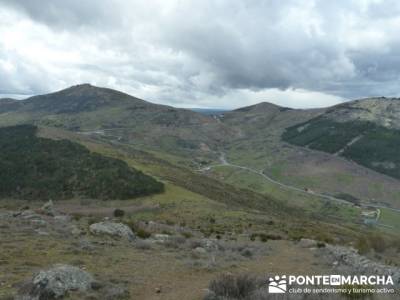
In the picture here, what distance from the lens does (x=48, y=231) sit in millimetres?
28781

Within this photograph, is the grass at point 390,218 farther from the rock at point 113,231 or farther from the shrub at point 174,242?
the rock at point 113,231

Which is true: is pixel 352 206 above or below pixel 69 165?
below

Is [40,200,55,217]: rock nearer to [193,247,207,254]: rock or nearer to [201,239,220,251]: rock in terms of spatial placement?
[201,239,220,251]: rock

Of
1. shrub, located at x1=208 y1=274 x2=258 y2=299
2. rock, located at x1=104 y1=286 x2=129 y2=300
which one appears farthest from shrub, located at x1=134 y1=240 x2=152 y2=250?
shrub, located at x1=208 y1=274 x2=258 y2=299

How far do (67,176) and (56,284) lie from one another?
9642 cm

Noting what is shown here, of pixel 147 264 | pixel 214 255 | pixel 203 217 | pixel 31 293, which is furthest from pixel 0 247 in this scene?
pixel 203 217

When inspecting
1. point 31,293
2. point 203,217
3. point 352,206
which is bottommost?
point 352,206

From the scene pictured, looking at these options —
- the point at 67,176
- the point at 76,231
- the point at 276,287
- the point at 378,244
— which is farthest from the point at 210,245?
the point at 67,176

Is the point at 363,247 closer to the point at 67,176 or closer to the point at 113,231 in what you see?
the point at 113,231

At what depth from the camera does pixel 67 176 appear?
106 meters

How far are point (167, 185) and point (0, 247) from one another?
76.6m

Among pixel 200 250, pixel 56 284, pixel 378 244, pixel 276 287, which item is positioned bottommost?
pixel 378 244

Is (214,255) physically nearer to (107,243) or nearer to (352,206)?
(107,243)

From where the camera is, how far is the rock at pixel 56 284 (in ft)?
45.1
